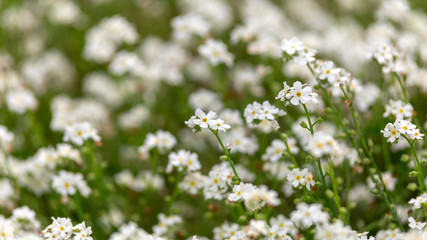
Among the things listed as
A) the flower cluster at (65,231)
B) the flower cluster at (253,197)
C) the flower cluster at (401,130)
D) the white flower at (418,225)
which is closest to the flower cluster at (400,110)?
the flower cluster at (401,130)

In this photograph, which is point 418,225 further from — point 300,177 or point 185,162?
point 185,162

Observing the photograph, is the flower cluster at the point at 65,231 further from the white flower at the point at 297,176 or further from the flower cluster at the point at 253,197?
the white flower at the point at 297,176

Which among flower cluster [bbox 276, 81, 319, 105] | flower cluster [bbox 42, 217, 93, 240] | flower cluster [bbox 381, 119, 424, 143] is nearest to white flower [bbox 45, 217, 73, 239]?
flower cluster [bbox 42, 217, 93, 240]

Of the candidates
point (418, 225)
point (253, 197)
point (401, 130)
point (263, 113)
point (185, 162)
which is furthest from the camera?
point (185, 162)

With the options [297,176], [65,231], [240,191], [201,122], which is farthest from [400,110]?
[65,231]

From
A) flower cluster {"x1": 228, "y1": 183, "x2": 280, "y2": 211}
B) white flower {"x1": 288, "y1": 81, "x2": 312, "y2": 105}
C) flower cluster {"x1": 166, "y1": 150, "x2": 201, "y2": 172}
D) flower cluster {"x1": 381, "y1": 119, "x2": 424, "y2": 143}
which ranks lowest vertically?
flower cluster {"x1": 228, "y1": 183, "x2": 280, "y2": 211}

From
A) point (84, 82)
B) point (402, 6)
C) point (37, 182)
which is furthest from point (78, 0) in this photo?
point (402, 6)

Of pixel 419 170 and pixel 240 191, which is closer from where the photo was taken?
pixel 240 191

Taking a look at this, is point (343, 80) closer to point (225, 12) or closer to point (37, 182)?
point (37, 182)

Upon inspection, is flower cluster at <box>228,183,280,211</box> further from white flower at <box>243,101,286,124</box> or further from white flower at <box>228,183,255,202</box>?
white flower at <box>243,101,286,124</box>
